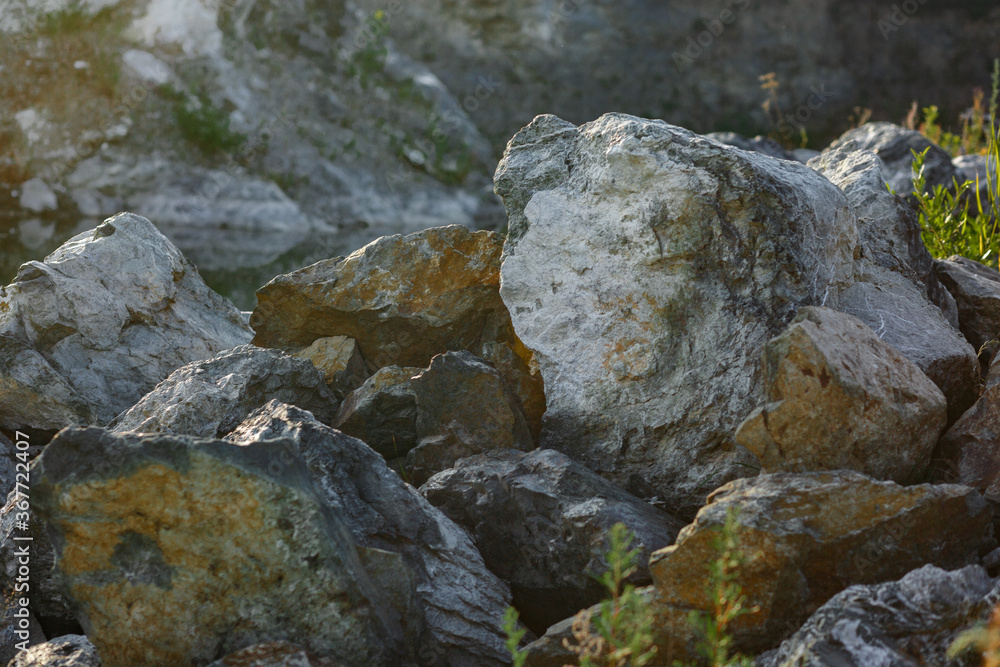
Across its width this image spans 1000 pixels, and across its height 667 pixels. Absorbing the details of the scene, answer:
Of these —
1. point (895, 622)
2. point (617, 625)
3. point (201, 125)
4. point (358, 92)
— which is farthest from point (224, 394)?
point (358, 92)

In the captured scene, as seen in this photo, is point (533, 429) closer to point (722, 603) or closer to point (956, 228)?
point (722, 603)

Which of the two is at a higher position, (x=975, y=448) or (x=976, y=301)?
(x=976, y=301)

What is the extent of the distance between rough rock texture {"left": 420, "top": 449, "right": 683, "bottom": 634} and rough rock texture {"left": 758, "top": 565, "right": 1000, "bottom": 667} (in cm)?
54

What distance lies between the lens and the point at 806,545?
182 cm

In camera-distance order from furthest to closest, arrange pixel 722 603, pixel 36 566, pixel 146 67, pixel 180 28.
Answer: pixel 180 28 < pixel 146 67 < pixel 36 566 < pixel 722 603

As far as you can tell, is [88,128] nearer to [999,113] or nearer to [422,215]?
[422,215]

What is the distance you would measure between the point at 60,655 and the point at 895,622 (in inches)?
75.0

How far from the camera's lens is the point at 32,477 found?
1922mm

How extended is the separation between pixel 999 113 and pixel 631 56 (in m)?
12.9

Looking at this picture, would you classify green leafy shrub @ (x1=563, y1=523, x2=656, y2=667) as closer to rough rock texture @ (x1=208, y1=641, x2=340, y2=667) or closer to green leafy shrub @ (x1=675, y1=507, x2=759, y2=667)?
green leafy shrub @ (x1=675, y1=507, x2=759, y2=667)

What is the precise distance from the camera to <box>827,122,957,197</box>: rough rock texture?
5.73 meters

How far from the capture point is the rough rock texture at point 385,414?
9.53 feet

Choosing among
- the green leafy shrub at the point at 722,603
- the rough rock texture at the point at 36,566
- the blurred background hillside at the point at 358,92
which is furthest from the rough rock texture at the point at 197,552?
the blurred background hillside at the point at 358,92

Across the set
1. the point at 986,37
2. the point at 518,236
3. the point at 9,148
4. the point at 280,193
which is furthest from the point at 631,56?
the point at 518,236
